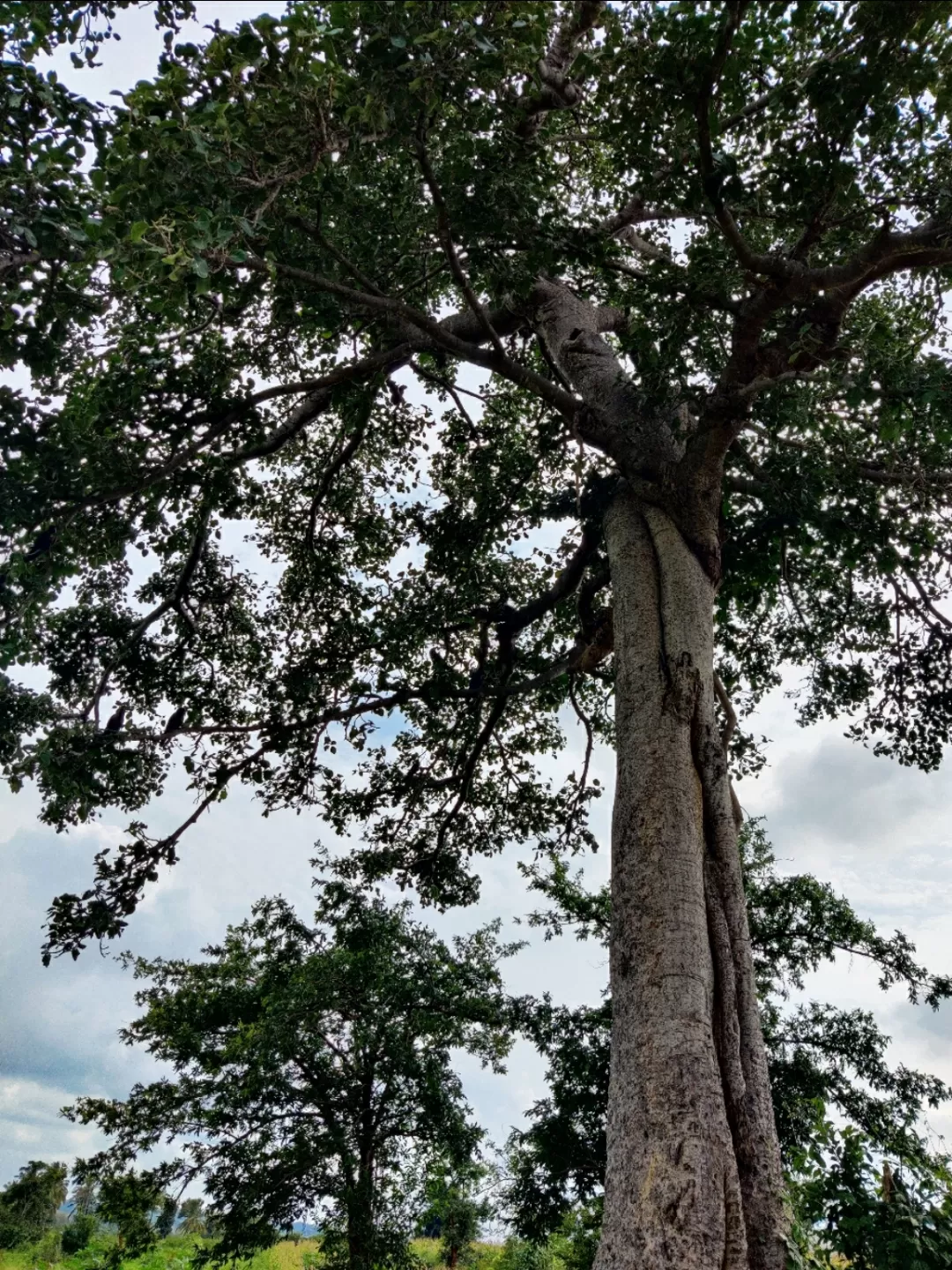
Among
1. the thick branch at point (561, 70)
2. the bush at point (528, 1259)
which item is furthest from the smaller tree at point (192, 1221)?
the thick branch at point (561, 70)

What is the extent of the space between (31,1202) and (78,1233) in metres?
1.44

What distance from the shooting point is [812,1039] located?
10508mm

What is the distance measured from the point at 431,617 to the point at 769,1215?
5.21m

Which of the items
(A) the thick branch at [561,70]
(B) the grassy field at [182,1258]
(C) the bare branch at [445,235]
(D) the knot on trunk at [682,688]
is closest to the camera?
(C) the bare branch at [445,235]

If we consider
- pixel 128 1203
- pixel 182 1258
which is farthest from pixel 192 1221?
pixel 128 1203

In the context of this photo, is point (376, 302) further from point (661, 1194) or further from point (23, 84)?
point (661, 1194)

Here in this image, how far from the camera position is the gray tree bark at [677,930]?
2.95 m

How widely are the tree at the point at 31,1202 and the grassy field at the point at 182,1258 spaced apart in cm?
43

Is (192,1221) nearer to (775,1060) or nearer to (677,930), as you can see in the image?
(775,1060)

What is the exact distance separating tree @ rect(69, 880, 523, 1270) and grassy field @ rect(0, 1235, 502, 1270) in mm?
3045

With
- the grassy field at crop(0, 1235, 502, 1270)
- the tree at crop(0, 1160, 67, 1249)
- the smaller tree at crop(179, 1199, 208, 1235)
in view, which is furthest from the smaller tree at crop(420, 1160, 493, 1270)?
the tree at crop(0, 1160, 67, 1249)

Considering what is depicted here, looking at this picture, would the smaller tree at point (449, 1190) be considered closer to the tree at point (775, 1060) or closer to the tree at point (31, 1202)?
the tree at point (775, 1060)

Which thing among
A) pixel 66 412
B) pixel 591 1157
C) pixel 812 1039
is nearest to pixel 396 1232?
pixel 591 1157

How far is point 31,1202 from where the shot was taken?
819 inches
